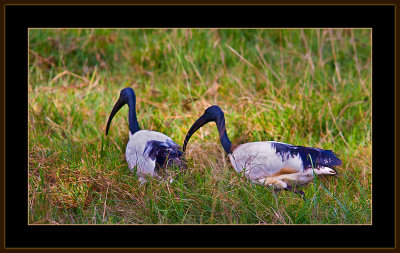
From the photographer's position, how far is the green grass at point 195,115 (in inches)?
204

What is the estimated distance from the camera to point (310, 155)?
5844 millimetres

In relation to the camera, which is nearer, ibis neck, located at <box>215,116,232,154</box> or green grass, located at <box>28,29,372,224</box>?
green grass, located at <box>28,29,372,224</box>

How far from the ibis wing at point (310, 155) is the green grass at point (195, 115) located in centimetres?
23

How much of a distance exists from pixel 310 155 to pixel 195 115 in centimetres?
191

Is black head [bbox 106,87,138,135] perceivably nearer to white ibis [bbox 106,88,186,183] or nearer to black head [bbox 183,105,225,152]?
white ibis [bbox 106,88,186,183]

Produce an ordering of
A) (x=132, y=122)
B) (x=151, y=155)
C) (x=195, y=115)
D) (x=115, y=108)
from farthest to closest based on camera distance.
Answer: (x=195, y=115) < (x=115, y=108) < (x=132, y=122) < (x=151, y=155)

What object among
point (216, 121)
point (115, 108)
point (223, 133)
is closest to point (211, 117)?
point (216, 121)

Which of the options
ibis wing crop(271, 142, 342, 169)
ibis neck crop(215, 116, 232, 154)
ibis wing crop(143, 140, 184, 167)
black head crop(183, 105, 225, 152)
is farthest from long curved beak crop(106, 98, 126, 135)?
ibis wing crop(271, 142, 342, 169)

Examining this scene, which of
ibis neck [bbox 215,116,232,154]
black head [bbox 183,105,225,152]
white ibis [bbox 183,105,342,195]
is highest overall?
black head [bbox 183,105,225,152]

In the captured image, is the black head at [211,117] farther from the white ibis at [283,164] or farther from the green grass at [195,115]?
the white ibis at [283,164]

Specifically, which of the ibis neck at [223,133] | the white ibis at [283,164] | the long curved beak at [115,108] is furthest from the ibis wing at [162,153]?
the long curved beak at [115,108]

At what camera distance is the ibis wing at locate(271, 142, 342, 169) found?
5.82m

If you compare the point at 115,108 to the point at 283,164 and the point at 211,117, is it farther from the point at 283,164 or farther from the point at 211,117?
the point at 283,164

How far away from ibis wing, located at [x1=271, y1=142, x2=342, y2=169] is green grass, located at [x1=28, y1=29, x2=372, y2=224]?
228 mm
